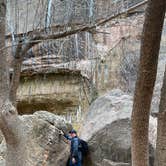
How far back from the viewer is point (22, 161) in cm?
527

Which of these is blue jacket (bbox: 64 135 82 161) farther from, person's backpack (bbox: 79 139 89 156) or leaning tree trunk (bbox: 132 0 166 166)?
leaning tree trunk (bbox: 132 0 166 166)

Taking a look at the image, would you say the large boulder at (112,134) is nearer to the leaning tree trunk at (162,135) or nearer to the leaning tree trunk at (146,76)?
the leaning tree trunk at (162,135)

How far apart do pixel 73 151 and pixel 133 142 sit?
3454mm

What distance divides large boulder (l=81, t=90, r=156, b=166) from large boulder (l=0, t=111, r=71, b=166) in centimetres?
51

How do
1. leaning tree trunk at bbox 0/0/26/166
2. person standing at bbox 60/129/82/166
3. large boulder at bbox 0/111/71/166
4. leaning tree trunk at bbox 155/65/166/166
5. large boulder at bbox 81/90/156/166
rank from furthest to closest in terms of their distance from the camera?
1. person standing at bbox 60/129/82/166
2. large boulder at bbox 81/90/156/166
3. large boulder at bbox 0/111/71/166
4. leaning tree trunk at bbox 0/0/26/166
5. leaning tree trunk at bbox 155/65/166/166

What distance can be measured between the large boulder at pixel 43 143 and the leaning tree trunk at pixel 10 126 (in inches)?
58.7

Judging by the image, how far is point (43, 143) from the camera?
712cm

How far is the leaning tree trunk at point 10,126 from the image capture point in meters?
5.09

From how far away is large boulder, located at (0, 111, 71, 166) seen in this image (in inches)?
272

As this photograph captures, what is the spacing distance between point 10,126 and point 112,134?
2617 millimetres

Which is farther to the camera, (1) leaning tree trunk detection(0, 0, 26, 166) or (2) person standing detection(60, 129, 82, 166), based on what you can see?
(2) person standing detection(60, 129, 82, 166)

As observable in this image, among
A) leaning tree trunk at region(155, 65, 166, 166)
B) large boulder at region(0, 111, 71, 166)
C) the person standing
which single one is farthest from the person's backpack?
leaning tree trunk at region(155, 65, 166, 166)

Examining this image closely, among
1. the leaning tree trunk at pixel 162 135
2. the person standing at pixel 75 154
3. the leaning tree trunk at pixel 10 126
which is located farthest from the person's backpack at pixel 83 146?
the leaning tree trunk at pixel 162 135

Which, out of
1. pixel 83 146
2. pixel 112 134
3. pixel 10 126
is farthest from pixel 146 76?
pixel 83 146
